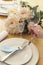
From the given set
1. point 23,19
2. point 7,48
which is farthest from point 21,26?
point 7,48

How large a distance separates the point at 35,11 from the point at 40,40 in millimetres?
215

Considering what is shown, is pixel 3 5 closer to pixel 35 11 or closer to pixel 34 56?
pixel 35 11

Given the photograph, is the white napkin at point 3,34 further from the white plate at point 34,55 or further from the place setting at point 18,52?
the white plate at point 34,55

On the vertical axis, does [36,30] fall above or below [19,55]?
above

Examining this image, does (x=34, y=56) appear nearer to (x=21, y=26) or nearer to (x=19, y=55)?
(x=19, y=55)

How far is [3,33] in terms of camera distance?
37.8 inches

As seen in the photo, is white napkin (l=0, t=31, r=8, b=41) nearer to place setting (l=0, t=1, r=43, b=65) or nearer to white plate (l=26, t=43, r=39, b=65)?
place setting (l=0, t=1, r=43, b=65)

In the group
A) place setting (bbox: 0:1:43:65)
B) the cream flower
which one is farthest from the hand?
the cream flower

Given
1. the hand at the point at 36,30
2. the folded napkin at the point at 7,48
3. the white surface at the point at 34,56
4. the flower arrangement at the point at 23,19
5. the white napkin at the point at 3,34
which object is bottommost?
the white surface at the point at 34,56

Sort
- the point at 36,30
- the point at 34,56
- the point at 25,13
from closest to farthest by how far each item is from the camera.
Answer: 1. the point at 34,56
2. the point at 36,30
3. the point at 25,13

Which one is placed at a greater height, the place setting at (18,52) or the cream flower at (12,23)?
the cream flower at (12,23)

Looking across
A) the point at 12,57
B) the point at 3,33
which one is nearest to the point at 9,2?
the point at 3,33

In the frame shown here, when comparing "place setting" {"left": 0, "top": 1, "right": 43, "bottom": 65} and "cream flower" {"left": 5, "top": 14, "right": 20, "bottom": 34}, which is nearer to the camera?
"place setting" {"left": 0, "top": 1, "right": 43, "bottom": 65}

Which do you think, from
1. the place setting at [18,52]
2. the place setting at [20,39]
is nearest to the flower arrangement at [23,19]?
the place setting at [20,39]
